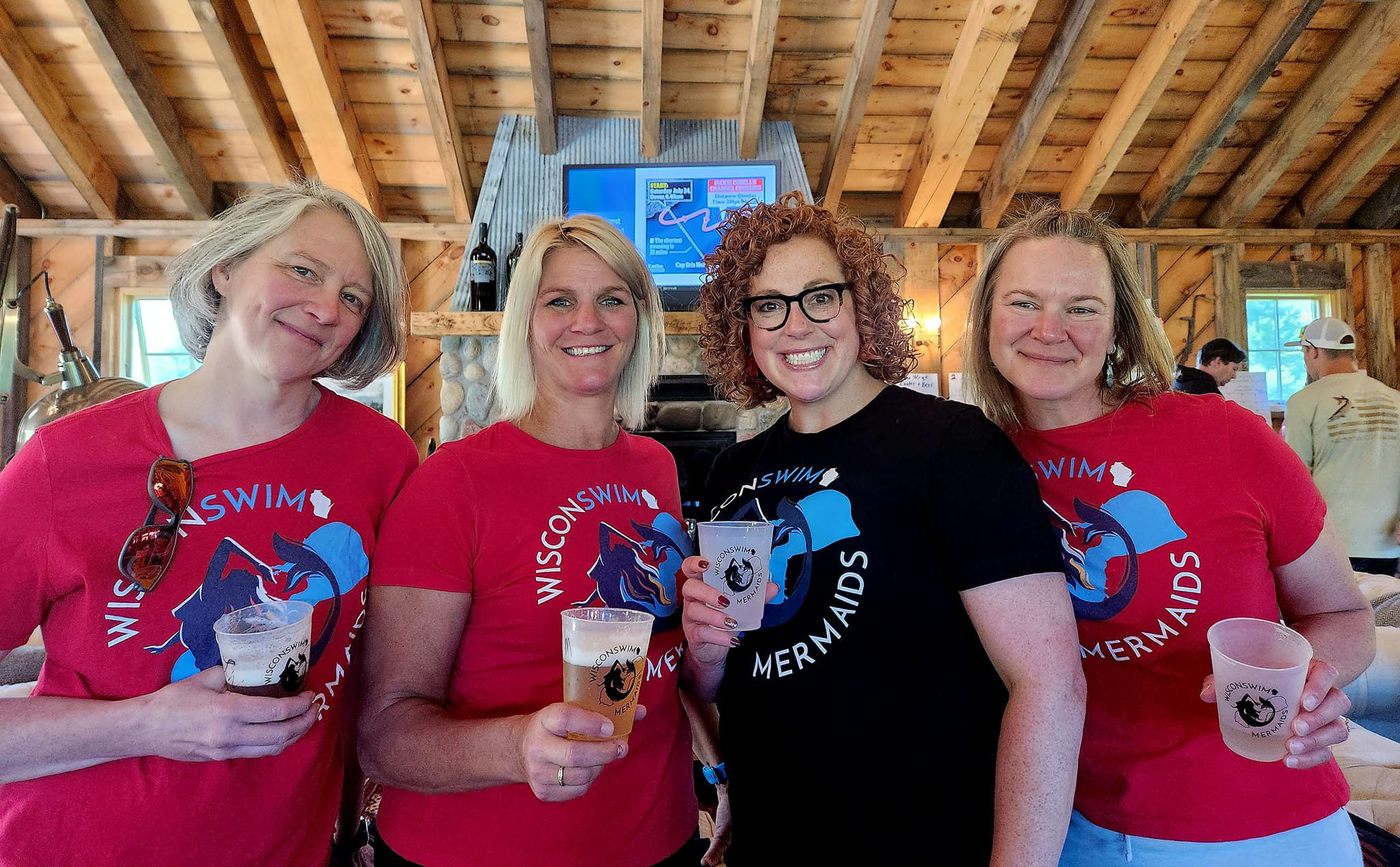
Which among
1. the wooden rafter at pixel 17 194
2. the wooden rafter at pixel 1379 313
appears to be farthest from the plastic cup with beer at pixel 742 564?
the wooden rafter at pixel 1379 313

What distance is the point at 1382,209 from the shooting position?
19.9ft

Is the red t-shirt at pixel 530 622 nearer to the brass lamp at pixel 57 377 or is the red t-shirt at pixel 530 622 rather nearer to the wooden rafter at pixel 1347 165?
the brass lamp at pixel 57 377

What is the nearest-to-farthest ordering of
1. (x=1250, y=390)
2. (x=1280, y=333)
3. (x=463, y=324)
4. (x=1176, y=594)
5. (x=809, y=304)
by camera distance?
1. (x=1176, y=594)
2. (x=809, y=304)
3. (x=463, y=324)
4. (x=1250, y=390)
5. (x=1280, y=333)

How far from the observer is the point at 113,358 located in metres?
5.36

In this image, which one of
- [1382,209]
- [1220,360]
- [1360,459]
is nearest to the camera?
[1360,459]

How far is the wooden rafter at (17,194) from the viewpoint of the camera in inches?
197

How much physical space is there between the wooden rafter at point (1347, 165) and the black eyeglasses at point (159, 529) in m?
7.22

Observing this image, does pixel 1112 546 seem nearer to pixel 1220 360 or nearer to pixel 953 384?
pixel 953 384

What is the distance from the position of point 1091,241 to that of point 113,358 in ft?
20.4

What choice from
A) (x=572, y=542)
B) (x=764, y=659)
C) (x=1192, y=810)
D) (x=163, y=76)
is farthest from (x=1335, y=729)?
(x=163, y=76)

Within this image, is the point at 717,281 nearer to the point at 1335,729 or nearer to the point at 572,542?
the point at 572,542

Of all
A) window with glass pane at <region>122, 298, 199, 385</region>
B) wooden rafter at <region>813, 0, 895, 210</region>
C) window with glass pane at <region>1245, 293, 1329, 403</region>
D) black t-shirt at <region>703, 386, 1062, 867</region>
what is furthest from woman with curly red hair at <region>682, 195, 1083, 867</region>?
window with glass pane at <region>1245, 293, 1329, 403</region>

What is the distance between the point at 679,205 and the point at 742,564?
13.0ft

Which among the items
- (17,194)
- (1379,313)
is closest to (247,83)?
(17,194)
